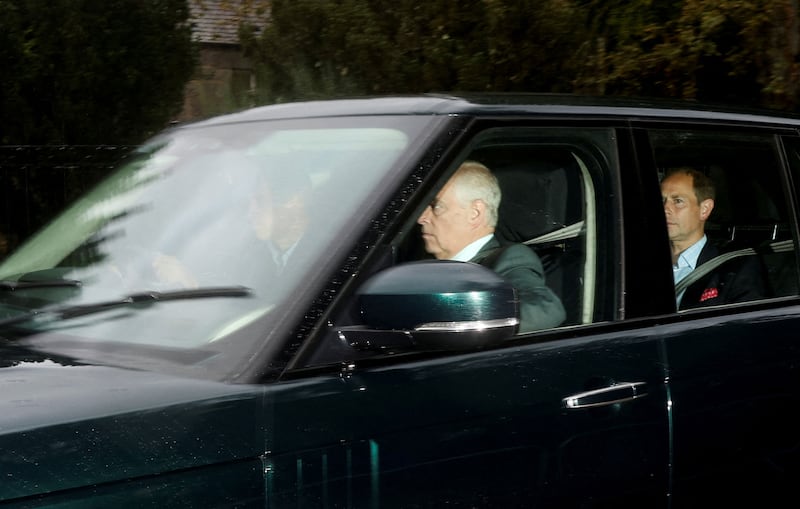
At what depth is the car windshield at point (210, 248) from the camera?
2498mm

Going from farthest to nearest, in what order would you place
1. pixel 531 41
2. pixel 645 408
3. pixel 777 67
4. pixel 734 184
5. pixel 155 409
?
pixel 531 41, pixel 777 67, pixel 734 184, pixel 645 408, pixel 155 409

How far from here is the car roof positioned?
9.51 ft

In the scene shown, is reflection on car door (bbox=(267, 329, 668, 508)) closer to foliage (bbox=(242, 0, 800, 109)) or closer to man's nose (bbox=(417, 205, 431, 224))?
man's nose (bbox=(417, 205, 431, 224))

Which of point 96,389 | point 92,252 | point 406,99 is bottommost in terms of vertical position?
point 96,389

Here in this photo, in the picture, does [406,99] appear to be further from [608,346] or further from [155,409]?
[155,409]

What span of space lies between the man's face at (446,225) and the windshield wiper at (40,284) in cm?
87

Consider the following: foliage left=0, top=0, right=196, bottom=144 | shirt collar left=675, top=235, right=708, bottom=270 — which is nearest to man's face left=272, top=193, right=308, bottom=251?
shirt collar left=675, top=235, right=708, bottom=270

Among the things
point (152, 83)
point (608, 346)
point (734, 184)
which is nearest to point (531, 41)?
point (152, 83)

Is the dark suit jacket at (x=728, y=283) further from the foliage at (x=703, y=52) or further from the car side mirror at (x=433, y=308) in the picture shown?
the foliage at (x=703, y=52)

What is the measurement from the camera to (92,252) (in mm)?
2994

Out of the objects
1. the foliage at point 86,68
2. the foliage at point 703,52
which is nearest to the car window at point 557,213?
the foliage at point 703,52

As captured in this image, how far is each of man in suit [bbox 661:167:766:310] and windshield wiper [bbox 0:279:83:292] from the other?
1667 millimetres

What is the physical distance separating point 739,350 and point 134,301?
1.64 meters

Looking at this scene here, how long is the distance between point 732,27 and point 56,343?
11.0 meters
